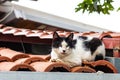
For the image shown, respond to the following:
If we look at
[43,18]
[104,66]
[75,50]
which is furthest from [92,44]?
[43,18]

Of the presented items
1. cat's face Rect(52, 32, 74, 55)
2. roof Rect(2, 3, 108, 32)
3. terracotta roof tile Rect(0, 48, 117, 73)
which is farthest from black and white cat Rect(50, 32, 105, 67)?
roof Rect(2, 3, 108, 32)

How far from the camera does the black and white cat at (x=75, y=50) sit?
16.5ft

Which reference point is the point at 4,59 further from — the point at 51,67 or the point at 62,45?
the point at 51,67

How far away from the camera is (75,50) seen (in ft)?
17.6

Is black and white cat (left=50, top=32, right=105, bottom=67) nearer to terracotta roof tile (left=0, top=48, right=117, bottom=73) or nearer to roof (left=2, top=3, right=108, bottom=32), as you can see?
terracotta roof tile (left=0, top=48, right=117, bottom=73)

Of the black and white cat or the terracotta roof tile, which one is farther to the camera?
the black and white cat

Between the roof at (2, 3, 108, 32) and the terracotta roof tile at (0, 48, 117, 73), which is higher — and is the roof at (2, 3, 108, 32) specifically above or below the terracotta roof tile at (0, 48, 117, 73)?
above

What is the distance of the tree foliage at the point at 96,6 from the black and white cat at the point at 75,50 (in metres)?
0.43

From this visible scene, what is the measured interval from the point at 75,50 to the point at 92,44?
43 centimetres

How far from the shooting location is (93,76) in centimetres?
406

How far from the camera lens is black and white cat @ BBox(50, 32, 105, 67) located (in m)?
5.04

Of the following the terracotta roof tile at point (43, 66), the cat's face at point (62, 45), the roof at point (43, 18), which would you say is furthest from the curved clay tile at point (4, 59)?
the roof at point (43, 18)

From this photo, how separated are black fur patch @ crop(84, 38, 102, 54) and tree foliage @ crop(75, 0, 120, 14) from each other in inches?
16.5

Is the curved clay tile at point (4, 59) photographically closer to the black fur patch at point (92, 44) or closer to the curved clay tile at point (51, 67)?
the curved clay tile at point (51, 67)
